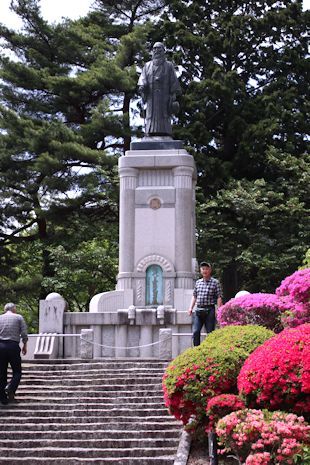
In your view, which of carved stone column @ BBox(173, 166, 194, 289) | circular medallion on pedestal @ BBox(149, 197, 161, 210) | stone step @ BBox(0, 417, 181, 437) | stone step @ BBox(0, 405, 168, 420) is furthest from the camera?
circular medallion on pedestal @ BBox(149, 197, 161, 210)

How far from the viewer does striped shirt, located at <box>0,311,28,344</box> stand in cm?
1130

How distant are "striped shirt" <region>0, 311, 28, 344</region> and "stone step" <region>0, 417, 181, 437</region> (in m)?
1.40

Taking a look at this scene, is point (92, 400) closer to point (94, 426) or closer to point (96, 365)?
point (94, 426)

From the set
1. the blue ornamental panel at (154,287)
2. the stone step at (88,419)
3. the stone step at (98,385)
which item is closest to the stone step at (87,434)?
the stone step at (88,419)

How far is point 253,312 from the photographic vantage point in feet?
42.8

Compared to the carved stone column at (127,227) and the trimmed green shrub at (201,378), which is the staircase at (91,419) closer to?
the trimmed green shrub at (201,378)

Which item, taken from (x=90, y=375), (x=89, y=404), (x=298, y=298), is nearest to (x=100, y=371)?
(x=90, y=375)

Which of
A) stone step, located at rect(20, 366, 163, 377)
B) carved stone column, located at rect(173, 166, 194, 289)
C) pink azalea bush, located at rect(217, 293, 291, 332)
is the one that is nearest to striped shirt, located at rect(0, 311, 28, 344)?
stone step, located at rect(20, 366, 163, 377)

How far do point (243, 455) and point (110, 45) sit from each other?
23.3 metres

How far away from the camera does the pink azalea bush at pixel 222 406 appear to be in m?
7.68

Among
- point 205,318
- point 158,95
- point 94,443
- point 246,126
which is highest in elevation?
point 246,126

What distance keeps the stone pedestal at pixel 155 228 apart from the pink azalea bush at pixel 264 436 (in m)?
11.5

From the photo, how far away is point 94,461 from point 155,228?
424 inches

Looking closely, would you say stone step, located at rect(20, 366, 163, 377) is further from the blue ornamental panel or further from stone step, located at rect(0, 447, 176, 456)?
the blue ornamental panel
